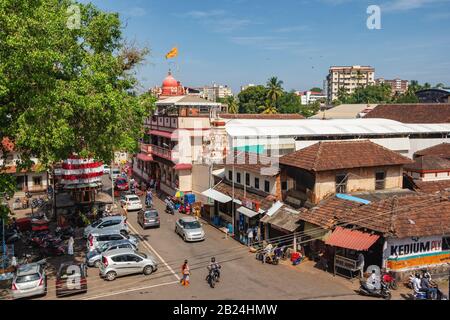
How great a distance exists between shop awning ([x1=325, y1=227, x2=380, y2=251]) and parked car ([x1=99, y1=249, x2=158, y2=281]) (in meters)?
9.69

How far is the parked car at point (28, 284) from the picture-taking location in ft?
64.6

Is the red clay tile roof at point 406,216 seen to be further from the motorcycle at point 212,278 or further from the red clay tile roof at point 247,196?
the motorcycle at point 212,278

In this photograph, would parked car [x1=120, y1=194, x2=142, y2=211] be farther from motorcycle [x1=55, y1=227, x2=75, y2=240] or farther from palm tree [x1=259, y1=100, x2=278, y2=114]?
palm tree [x1=259, y1=100, x2=278, y2=114]

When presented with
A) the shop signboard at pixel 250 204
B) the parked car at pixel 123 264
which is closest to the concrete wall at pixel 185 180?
the shop signboard at pixel 250 204

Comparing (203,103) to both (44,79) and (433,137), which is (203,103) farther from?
(44,79)

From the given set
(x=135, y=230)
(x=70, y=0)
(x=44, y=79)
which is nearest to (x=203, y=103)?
(x=135, y=230)

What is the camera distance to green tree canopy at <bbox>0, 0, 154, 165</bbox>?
57.9 feet

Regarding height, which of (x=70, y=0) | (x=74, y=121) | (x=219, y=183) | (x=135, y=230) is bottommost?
(x=135, y=230)

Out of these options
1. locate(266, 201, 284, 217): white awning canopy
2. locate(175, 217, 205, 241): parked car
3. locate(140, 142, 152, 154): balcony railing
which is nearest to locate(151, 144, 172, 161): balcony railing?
locate(140, 142, 152, 154): balcony railing

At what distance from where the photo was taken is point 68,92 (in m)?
20.5

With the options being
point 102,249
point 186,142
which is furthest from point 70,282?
point 186,142

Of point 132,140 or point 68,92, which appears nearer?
point 68,92

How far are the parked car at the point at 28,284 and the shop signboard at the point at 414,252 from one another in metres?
16.6

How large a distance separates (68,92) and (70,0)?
7.67 meters
